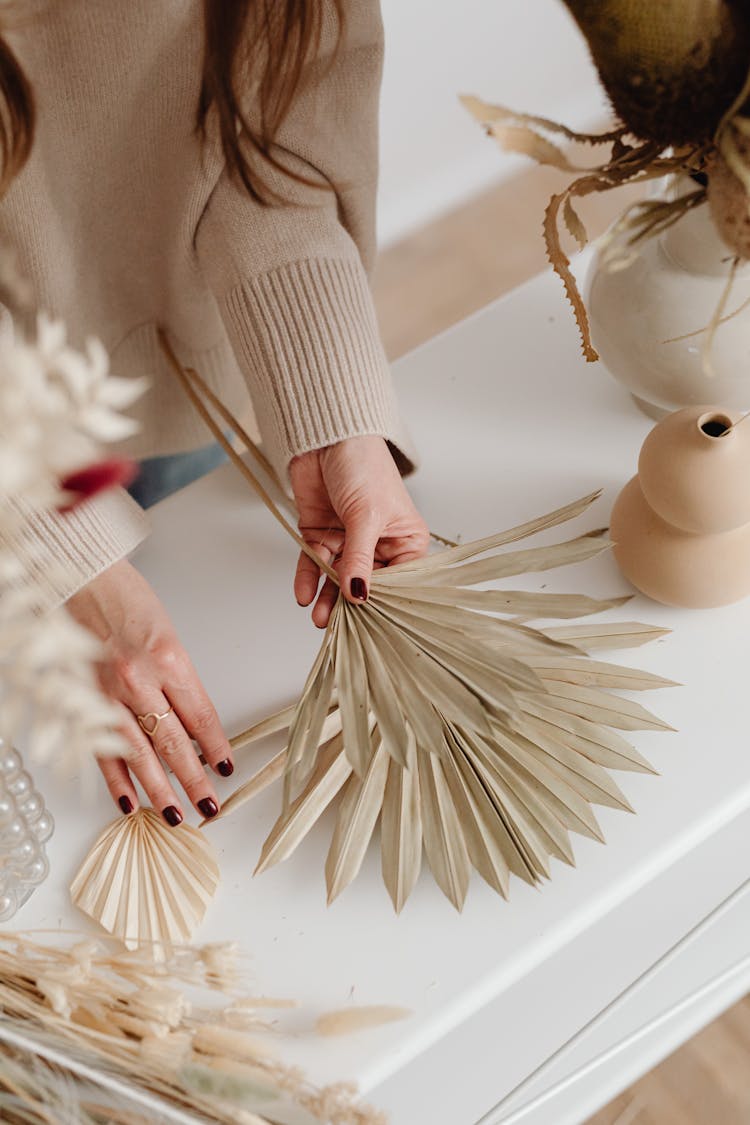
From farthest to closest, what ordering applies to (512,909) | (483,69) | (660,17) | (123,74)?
(483,69)
(123,74)
(512,909)
(660,17)

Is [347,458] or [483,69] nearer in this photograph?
[347,458]

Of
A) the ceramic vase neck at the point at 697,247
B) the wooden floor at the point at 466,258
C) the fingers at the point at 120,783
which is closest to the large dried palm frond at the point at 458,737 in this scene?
the fingers at the point at 120,783

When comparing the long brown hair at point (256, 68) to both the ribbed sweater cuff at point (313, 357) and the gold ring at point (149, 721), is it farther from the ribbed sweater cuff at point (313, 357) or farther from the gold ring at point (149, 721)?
the gold ring at point (149, 721)

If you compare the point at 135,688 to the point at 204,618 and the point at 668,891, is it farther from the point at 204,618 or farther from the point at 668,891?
the point at 668,891

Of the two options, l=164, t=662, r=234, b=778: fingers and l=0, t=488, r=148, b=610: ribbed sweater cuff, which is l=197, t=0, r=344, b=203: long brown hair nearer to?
l=0, t=488, r=148, b=610: ribbed sweater cuff

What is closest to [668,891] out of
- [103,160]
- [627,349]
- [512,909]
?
[512,909]

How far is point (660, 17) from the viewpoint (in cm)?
46

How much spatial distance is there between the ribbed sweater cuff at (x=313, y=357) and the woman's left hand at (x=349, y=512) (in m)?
0.02

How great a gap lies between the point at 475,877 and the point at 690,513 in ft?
0.92

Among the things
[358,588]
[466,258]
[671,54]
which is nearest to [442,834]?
[358,588]

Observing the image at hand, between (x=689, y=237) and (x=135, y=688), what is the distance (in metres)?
0.50

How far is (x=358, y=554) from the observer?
2.40 ft

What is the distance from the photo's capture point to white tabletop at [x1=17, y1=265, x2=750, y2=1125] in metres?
0.65

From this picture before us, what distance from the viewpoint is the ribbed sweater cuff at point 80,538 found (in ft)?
2.35
